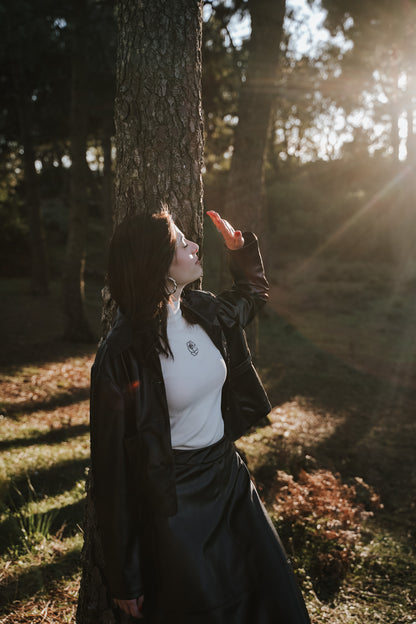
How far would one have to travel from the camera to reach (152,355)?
2041 millimetres

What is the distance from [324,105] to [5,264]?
13.2 metres

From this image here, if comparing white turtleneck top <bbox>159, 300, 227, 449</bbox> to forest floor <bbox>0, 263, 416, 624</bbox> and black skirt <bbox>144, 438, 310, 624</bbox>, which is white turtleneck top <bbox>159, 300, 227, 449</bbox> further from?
forest floor <bbox>0, 263, 416, 624</bbox>

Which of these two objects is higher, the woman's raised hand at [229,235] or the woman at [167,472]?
the woman's raised hand at [229,235]

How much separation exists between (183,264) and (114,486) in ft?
3.25

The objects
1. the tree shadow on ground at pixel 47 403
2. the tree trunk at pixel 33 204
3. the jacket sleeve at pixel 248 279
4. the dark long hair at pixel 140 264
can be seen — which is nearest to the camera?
the dark long hair at pixel 140 264

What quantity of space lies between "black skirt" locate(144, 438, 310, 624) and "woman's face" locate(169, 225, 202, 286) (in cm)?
78

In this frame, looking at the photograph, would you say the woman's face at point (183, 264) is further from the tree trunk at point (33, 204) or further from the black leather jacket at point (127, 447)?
the tree trunk at point (33, 204)

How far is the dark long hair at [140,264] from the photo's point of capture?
2.03m

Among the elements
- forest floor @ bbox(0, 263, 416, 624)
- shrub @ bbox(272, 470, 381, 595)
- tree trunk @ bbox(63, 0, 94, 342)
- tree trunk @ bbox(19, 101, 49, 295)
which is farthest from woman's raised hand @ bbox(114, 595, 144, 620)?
tree trunk @ bbox(19, 101, 49, 295)

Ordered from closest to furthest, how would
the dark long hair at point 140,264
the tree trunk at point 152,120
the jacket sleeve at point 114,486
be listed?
the jacket sleeve at point 114,486 < the dark long hair at point 140,264 < the tree trunk at point 152,120

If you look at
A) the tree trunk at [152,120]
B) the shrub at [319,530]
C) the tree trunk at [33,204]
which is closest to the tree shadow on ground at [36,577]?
the tree trunk at [152,120]

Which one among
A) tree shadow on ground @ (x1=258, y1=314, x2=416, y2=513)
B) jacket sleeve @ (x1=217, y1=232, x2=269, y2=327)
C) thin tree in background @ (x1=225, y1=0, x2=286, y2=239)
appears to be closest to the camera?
jacket sleeve @ (x1=217, y1=232, x2=269, y2=327)

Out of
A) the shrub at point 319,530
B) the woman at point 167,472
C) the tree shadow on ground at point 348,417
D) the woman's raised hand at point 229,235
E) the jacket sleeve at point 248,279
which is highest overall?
the woman's raised hand at point 229,235

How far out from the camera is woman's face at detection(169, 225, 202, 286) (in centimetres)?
217
